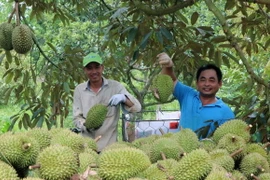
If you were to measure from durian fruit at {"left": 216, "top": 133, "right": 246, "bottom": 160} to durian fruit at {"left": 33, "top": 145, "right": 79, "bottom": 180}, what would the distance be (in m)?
0.48

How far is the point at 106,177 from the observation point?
3.21 feet

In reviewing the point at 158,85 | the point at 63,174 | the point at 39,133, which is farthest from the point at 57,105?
the point at 63,174

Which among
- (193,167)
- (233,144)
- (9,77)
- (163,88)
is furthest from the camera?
(9,77)

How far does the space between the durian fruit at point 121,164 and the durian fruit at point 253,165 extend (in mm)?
294

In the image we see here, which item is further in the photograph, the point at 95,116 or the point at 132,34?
the point at 132,34

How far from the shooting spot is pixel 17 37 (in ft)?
7.16

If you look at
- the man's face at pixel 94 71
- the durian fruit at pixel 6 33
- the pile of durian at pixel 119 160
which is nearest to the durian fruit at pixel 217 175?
the pile of durian at pixel 119 160

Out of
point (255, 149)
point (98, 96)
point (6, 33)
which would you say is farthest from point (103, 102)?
point (255, 149)

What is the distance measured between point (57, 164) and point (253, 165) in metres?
0.53

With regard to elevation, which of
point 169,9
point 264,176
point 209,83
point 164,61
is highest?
point 169,9

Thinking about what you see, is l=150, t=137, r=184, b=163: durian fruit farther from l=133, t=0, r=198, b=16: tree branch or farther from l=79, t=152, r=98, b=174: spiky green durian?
l=133, t=0, r=198, b=16: tree branch

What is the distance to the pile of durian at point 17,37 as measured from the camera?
218cm

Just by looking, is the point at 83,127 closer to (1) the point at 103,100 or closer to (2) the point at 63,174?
(1) the point at 103,100

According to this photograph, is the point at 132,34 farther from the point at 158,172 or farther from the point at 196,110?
the point at 158,172
